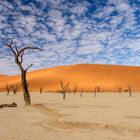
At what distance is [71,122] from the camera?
12094 mm

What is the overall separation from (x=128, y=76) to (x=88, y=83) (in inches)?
638

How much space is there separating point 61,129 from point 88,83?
102m

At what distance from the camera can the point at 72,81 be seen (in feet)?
381

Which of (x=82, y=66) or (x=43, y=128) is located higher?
(x=82, y=66)

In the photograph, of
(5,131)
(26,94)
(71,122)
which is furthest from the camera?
(26,94)

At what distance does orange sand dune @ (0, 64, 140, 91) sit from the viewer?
107500mm

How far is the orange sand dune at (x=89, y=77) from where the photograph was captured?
353 feet

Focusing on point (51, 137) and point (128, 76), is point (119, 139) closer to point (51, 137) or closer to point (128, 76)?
point (51, 137)

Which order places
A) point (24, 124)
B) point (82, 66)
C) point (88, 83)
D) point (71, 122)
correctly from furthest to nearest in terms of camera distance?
point (82, 66), point (88, 83), point (71, 122), point (24, 124)

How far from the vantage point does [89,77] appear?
120625mm

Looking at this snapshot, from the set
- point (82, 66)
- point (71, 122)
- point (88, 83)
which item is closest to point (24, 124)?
point (71, 122)

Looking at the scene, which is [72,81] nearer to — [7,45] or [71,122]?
[7,45]

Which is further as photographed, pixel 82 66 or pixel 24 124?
pixel 82 66

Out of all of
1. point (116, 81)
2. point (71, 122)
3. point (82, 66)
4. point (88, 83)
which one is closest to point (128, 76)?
point (116, 81)
